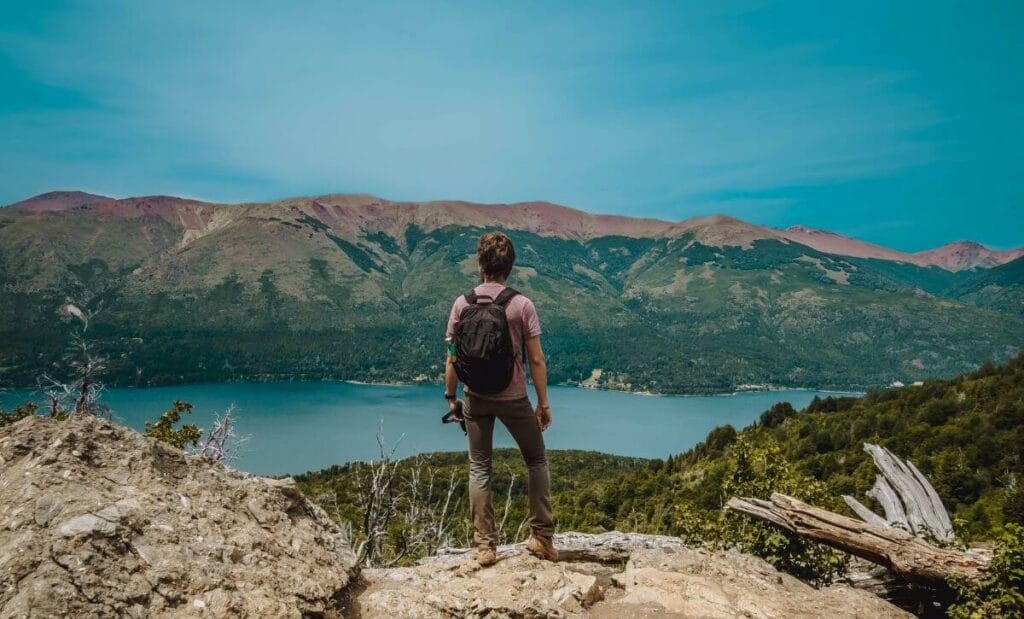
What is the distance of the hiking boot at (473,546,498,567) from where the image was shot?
4758mm

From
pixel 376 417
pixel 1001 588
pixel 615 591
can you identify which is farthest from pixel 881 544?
pixel 376 417

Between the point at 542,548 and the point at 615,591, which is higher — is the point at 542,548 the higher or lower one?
the higher one

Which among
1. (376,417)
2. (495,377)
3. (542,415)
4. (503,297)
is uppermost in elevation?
(503,297)

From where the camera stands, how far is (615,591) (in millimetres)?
4699

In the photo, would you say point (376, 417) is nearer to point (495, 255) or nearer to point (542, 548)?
point (542, 548)

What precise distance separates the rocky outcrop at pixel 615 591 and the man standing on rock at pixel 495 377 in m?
0.38

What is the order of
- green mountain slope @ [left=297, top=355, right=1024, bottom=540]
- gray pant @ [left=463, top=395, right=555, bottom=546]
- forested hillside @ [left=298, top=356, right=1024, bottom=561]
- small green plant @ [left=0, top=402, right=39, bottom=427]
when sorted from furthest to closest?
1. green mountain slope @ [left=297, top=355, right=1024, bottom=540]
2. small green plant @ [left=0, top=402, right=39, bottom=427]
3. forested hillside @ [left=298, top=356, right=1024, bottom=561]
4. gray pant @ [left=463, top=395, right=555, bottom=546]

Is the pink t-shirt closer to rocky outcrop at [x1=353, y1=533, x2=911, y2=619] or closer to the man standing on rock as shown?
the man standing on rock

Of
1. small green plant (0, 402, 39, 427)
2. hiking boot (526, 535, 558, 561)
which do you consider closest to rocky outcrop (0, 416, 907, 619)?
hiking boot (526, 535, 558, 561)

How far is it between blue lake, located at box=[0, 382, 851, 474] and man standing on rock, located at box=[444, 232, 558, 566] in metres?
66.1

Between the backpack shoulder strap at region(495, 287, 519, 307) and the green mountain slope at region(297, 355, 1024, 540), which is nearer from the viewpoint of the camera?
the backpack shoulder strap at region(495, 287, 519, 307)

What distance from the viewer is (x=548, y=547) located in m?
5.05

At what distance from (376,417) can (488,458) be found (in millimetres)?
132877

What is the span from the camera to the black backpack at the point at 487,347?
14.4ft
